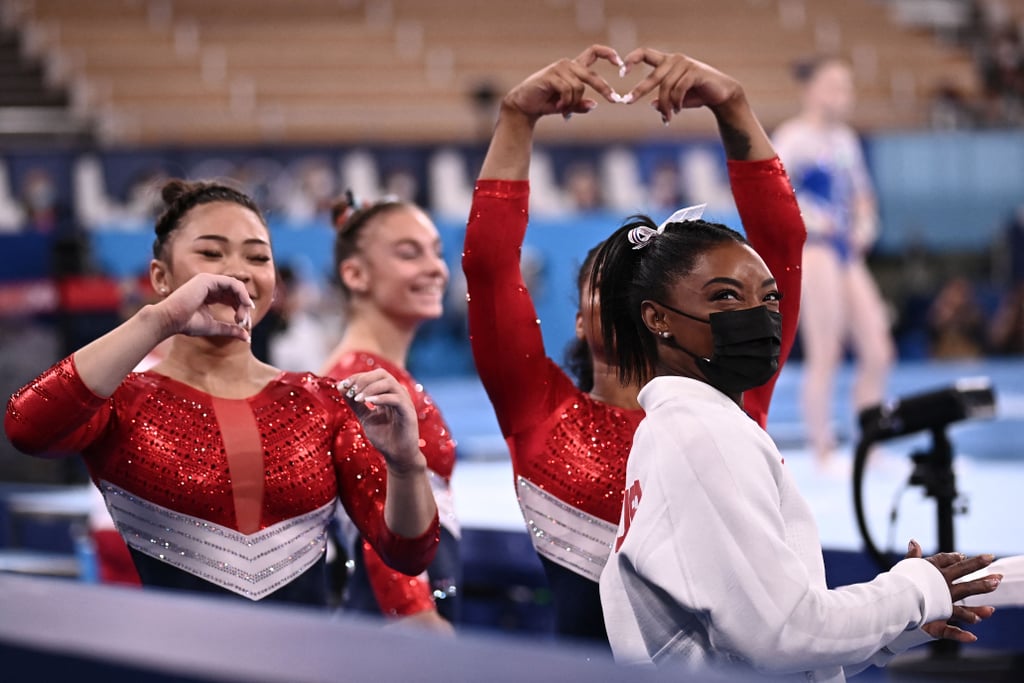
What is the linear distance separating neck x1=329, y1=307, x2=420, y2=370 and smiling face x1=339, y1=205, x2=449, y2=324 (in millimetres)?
20

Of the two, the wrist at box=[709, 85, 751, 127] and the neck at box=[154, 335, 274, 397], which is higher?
the wrist at box=[709, 85, 751, 127]

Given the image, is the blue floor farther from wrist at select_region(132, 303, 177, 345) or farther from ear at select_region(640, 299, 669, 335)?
wrist at select_region(132, 303, 177, 345)

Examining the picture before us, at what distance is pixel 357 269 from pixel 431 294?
0.59 feet

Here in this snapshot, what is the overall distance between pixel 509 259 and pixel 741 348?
2.15ft

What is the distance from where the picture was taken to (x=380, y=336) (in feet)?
9.27

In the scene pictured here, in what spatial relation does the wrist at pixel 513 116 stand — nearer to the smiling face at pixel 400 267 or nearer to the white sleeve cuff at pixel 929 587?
the smiling face at pixel 400 267

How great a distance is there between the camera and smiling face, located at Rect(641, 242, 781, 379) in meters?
1.51

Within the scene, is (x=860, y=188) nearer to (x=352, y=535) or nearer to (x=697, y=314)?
(x=352, y=535)

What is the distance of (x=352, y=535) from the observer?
2.72 m

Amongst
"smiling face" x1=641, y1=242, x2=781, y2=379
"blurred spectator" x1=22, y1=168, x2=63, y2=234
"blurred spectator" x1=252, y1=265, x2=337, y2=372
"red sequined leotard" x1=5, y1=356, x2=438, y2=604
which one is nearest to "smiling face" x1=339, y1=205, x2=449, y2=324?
"red sequined leotard" x1=5, y1=356, x2=438, y2=604

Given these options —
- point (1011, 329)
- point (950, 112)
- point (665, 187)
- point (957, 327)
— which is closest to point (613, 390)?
point (665, 187)

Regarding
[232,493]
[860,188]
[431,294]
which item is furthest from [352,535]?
[860,188]

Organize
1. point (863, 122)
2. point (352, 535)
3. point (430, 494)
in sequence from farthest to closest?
point (863, 122) < point (352, 535) < point (430, 494)

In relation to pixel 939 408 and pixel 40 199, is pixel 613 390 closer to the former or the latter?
pixel 939 408
